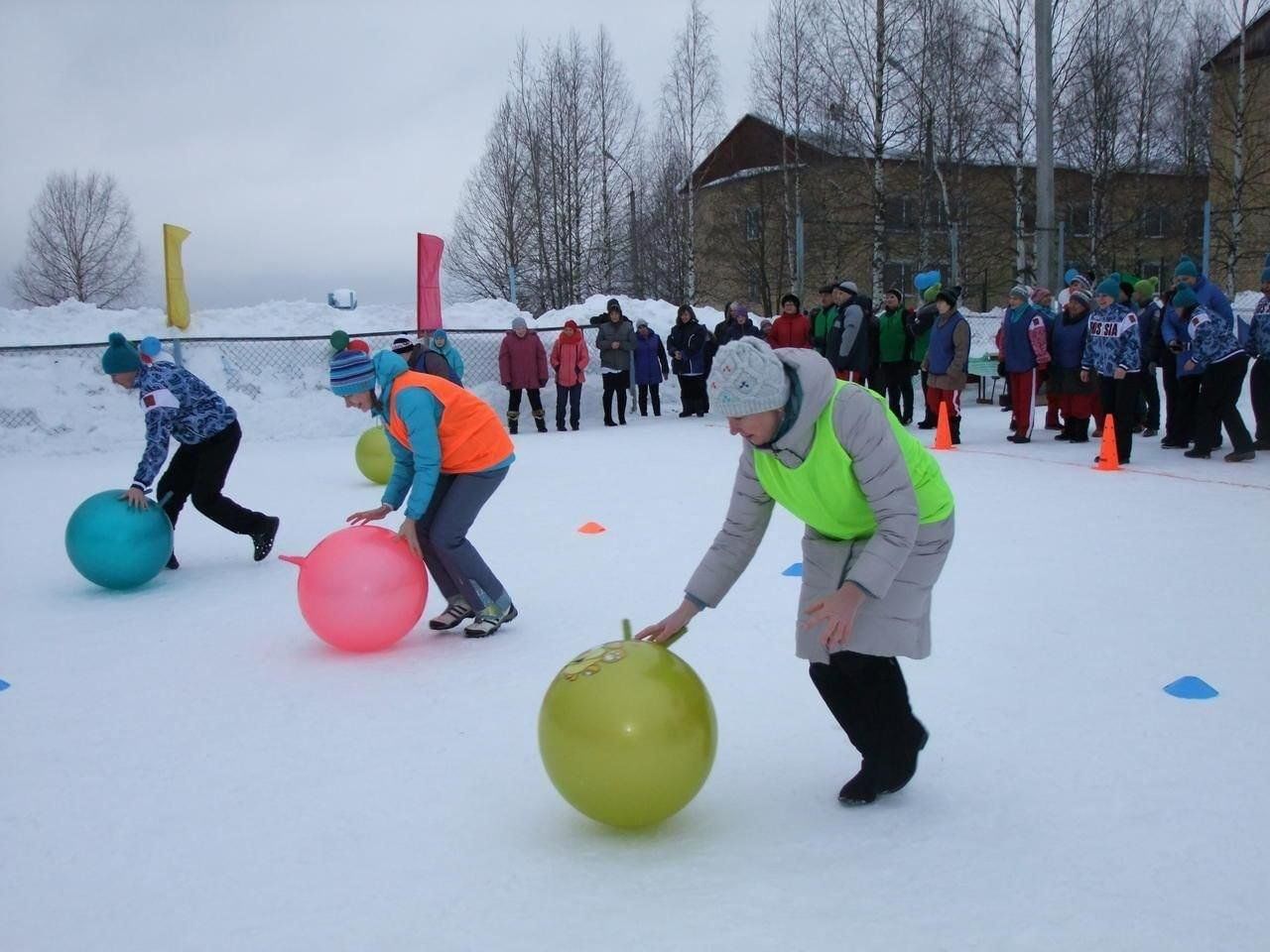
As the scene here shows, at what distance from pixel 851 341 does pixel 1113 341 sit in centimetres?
387

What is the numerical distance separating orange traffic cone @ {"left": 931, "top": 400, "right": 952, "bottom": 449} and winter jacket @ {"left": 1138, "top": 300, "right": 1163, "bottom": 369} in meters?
2.20

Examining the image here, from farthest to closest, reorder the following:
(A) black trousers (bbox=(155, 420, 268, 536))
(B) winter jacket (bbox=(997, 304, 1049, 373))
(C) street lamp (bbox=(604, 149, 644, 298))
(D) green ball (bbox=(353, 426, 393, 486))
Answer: (C) street lamp (bbox=(604, 149, 644, 298)), (B) winter jacket (bbox=(997, 304, 1049, 373)), (D) green ball (bbox=(353, 426, 393, 486)), (A) black trousers (bbox=(155, 420, 268, 536))

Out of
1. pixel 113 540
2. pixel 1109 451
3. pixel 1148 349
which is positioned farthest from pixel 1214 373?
pixel 113 540

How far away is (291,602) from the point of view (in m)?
6.60

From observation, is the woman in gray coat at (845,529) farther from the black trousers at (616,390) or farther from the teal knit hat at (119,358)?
the black trousers at (616,390)

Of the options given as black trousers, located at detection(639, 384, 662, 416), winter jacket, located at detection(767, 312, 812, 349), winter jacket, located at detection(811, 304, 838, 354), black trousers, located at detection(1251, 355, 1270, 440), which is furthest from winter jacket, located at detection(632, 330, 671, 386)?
black trousers, located at detection(1251, 355, 1270, 440)

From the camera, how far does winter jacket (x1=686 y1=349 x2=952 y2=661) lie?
3.02 m

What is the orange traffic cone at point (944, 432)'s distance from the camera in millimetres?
12461

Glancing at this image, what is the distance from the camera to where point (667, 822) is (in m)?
3.49

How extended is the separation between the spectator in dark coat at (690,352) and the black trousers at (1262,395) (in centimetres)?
857

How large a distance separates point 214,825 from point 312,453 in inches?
448

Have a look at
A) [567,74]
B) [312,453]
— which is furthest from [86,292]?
[312,453]

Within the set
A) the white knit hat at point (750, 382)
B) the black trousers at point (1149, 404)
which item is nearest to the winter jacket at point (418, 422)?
the white knit hat at point (750, 382)

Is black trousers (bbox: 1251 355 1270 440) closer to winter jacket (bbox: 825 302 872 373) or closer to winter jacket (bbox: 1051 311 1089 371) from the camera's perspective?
winter jacket (bbox: 1051 311 1089 371)
